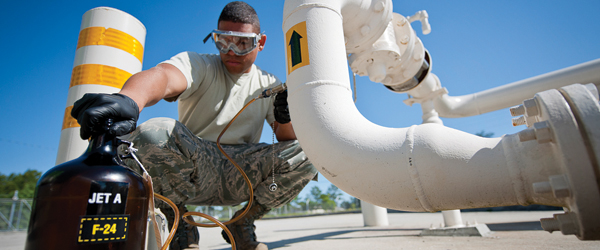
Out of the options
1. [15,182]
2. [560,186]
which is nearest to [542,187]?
[560,186]

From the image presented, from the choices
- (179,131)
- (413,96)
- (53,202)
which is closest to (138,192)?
(53,202)


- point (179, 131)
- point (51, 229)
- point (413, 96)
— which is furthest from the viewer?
point (413, 96)

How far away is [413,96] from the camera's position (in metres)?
3.10

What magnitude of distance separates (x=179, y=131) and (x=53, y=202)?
806 mm

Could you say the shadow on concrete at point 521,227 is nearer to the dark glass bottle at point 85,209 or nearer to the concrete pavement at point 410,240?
the concrete pavement at point 410,240

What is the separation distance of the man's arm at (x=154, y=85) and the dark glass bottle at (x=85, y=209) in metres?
0.43

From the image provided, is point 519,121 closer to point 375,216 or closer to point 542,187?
point 542,187

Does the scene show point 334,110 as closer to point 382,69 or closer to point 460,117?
point 382,69

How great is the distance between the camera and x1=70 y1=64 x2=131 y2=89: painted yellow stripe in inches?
84.6

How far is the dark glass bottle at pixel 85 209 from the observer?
644 millimetres

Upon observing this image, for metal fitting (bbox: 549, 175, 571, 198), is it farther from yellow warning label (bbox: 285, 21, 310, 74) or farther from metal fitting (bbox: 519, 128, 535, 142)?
yellow warning label (bbox: 285, 21, 310, 74)

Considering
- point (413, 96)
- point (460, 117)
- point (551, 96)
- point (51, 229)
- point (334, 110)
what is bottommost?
point (51, 229)

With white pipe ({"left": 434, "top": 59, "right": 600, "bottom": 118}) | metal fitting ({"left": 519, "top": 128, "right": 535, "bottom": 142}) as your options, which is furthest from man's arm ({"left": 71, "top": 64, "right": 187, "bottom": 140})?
white pipe ({"left": 434, "top": 59, "right": 600, "bottom": 118})

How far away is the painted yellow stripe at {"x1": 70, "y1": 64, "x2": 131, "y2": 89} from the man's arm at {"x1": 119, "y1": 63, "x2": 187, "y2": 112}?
0.96 meters
